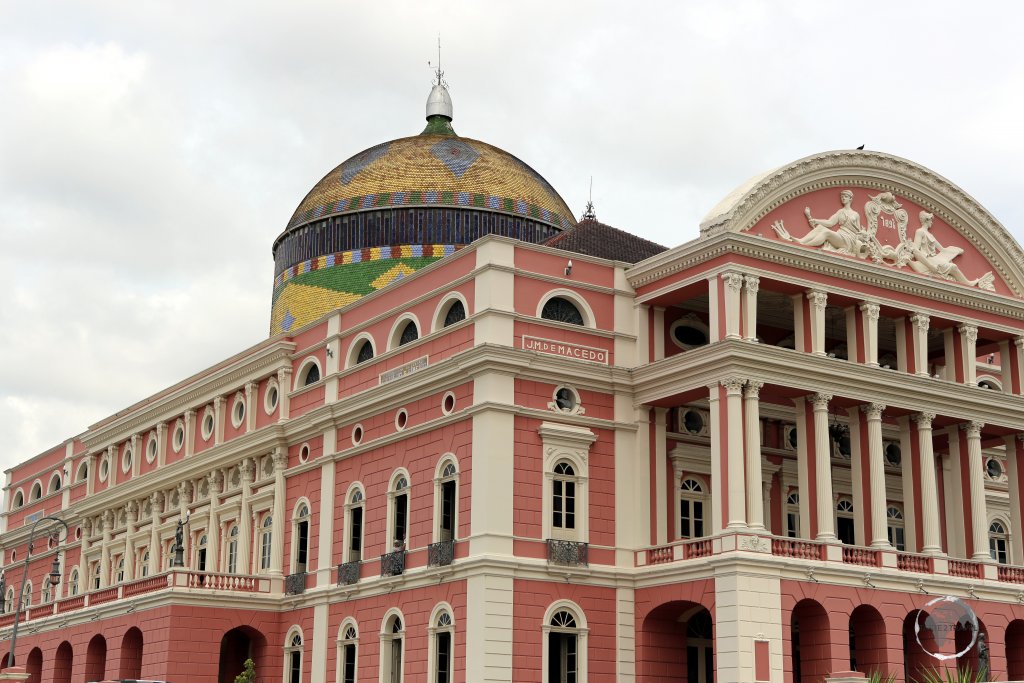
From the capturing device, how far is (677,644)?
37.4 meters

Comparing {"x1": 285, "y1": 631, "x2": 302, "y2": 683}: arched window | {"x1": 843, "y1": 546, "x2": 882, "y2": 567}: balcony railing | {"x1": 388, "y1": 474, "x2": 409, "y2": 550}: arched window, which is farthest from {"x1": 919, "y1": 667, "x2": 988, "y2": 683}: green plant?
{"x1": 285, "y1": 631, "x2": 302, "y2": 683}: arched window

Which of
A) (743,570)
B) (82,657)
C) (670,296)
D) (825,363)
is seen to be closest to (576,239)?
(670,296)

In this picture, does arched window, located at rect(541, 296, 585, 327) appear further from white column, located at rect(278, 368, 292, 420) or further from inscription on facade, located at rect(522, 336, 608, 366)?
white column, located at rect(278, 368, 292, 420)

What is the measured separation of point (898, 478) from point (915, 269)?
6586 millimetres

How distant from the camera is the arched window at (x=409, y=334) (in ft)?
133

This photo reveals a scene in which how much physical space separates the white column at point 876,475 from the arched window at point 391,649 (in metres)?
12.6

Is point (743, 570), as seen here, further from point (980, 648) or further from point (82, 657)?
point (82, 657)

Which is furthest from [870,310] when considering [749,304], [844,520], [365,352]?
[365,352]

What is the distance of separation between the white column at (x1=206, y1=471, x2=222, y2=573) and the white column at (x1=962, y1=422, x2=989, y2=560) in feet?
78.8

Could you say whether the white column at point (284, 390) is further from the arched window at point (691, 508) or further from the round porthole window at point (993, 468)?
the round porthole window at point (993, 468)

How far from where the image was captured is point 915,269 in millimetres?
40156

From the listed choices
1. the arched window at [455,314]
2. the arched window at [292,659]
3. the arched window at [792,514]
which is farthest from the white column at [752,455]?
the arched window at [292,659]

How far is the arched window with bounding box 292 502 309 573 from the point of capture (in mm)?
43812

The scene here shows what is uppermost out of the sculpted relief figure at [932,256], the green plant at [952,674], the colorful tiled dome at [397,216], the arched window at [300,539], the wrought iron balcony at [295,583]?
the colorful tiled dome at [397,216]
